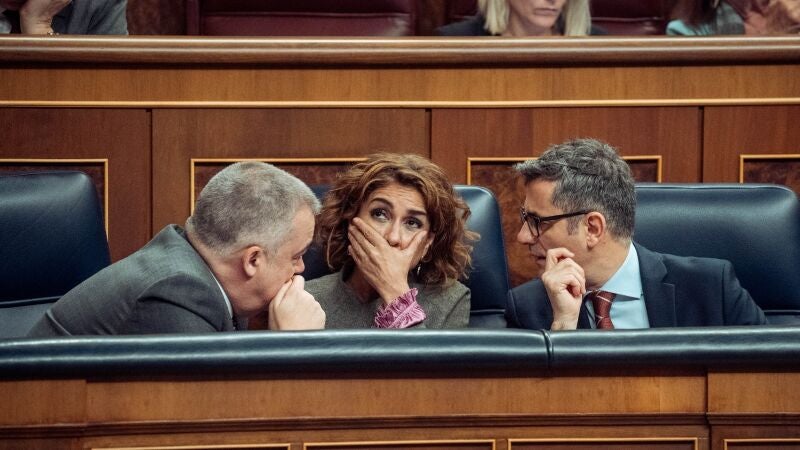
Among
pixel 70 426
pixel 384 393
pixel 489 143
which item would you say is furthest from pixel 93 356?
pixel 489 143

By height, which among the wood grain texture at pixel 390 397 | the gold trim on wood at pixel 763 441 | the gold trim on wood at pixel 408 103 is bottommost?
the gold trim on wood at pixel 763 441

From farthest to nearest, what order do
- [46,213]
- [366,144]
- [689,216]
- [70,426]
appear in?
1. [366,144]
2. [689,216]
3. [46,213]
4. [70,426]

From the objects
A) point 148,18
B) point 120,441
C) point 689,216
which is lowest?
point 120,441

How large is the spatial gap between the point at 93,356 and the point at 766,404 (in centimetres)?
58

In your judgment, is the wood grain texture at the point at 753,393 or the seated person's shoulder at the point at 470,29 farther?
the seated person's shoulder at the point at 470,29

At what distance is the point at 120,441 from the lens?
886 mm

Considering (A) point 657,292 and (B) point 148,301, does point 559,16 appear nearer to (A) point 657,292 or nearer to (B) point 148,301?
(A) point 657,292

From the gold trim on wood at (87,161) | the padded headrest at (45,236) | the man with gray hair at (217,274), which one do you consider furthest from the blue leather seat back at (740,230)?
the gold trim on wood at (87,161)

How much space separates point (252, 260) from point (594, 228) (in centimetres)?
53

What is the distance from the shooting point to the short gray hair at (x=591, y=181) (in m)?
1.51

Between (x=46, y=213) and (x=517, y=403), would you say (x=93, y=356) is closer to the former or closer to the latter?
(x=517, y=403)

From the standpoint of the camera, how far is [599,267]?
1.54 meters

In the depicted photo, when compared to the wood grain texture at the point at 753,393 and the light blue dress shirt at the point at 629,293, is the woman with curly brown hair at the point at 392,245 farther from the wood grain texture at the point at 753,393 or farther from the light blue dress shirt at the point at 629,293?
the wood grain texture at the point at 753,393

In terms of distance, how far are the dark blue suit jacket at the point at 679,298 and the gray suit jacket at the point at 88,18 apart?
1.18m
